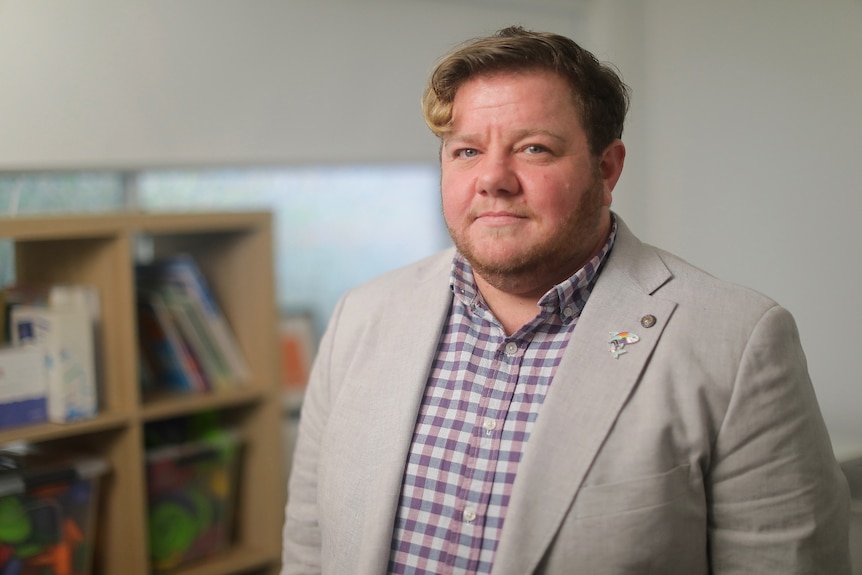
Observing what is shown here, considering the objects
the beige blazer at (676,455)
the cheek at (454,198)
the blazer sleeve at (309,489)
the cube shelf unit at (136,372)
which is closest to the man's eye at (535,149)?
the cheek at (454,198)

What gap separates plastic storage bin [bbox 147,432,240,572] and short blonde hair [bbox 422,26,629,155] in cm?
134

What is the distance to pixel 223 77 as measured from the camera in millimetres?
2551

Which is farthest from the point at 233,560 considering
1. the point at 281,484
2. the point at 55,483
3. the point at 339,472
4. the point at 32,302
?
the point at 339,472

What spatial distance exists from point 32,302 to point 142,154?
57 centimetres

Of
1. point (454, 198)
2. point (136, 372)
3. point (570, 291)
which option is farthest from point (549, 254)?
point (136, 372)

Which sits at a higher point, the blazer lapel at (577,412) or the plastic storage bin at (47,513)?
the blazer lapel at (577,412)

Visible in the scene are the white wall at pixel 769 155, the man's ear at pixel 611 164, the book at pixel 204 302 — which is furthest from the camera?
the book at pixel 204 302

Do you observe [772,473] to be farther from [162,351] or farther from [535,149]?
[162,351]

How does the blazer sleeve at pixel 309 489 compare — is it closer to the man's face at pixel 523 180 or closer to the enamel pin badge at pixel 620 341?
the man's face at pixel 523 180

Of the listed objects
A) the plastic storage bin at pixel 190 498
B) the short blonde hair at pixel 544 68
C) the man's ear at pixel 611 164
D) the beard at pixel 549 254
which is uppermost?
the short blonde hair at pixel 544 68

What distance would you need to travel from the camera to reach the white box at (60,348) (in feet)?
6.53

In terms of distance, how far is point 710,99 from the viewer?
2092 millimetres

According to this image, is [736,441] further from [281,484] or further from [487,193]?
[281,484]

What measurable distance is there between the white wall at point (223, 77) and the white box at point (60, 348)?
46 centimetres
